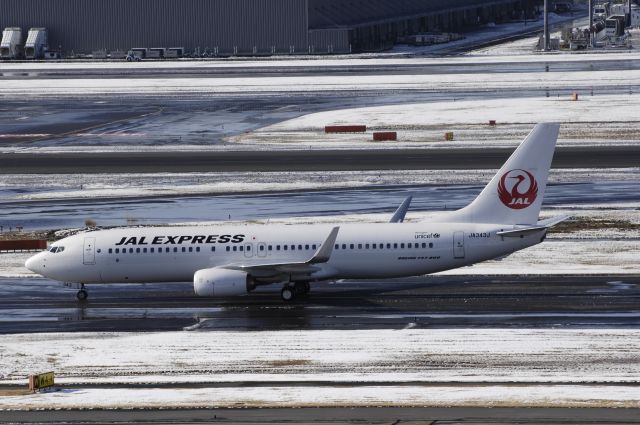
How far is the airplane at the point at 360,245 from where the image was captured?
5206cm

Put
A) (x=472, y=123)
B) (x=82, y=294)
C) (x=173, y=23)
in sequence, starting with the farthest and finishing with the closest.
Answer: (x=173, y=23) < (x=472, y=123) < (x=82, y=294)

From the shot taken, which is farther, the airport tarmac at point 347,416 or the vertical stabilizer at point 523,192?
the vertical stabilizer at point 523,192

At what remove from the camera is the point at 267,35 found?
180 m

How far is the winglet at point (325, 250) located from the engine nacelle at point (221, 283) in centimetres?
290

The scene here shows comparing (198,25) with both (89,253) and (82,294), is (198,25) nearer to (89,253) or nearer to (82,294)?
(82,294)

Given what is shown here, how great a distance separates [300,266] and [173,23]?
132547 millimetres

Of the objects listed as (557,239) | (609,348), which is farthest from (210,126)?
(609,348)

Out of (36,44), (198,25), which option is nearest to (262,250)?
(198,25)

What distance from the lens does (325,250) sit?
5181 centimetres

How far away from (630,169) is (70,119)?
57808 millimetres

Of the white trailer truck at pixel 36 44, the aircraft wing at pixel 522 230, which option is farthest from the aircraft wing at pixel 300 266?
the white trailer truck at pixel 36 44

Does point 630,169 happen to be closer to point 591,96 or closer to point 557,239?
point 557,239

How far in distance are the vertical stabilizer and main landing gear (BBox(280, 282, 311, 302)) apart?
7.50 meters

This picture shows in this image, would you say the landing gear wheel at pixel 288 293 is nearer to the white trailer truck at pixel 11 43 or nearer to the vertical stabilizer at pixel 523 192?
the vertical stabilizer at pixel 523 192
